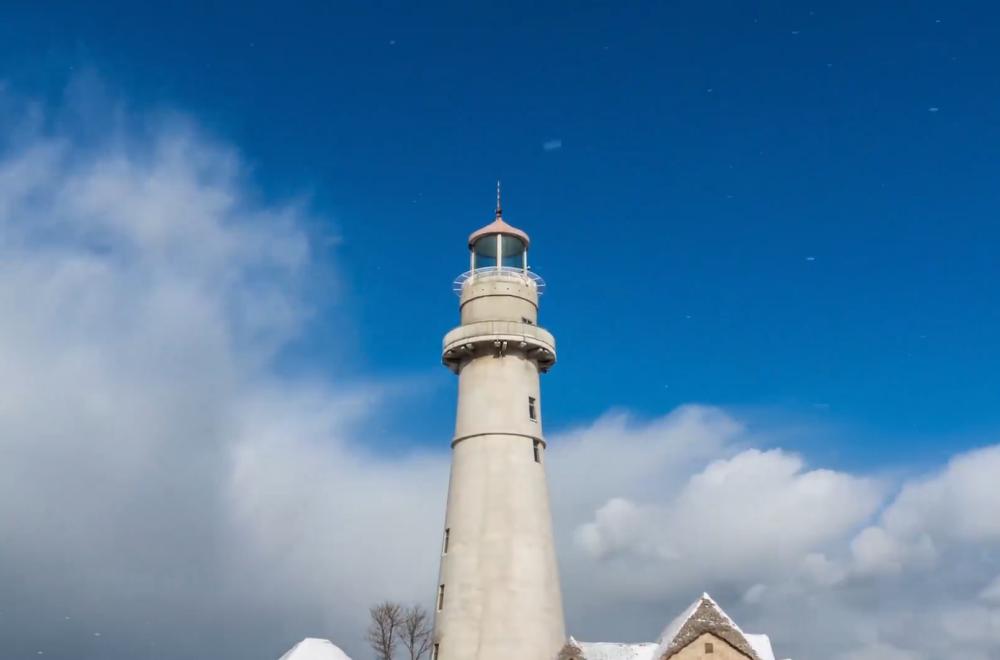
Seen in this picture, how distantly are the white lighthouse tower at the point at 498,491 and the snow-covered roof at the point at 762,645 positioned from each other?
7643mm

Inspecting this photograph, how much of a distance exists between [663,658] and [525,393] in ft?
41.5

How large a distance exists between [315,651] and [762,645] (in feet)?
67.3

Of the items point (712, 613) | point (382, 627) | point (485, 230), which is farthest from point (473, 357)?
point (382, 627)

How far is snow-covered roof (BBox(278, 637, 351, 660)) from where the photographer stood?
47719 millimetres

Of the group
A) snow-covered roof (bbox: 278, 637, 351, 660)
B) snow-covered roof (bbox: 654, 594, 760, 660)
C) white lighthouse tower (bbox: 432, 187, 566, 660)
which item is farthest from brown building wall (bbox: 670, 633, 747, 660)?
snow-covered roof (bbox: 278, 637, 351, 660)

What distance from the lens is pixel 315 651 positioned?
48375mm

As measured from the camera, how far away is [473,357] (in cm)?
4600

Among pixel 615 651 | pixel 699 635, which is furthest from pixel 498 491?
pixel 699 635

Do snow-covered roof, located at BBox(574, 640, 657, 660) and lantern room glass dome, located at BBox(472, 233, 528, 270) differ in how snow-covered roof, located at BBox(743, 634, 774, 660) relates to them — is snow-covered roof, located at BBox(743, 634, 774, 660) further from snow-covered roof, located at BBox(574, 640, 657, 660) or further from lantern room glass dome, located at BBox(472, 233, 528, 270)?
lantern room glass dome, located at BBox(472, 233, 528, 270)

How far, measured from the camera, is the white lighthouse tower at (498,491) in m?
41.8

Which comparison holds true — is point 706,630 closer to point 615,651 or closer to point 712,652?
point 712,652

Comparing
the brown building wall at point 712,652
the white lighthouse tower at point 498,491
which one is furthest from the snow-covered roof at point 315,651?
the brown building wall at point 712,652

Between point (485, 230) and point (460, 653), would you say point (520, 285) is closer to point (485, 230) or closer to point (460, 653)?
point (485, 230)

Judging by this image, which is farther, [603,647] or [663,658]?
[603,647]
